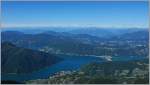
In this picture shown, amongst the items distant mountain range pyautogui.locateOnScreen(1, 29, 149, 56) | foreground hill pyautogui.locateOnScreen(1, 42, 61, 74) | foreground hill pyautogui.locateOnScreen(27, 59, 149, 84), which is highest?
distant mountain range pyautogui.locateOnScreen(1, 29, 149, 56)

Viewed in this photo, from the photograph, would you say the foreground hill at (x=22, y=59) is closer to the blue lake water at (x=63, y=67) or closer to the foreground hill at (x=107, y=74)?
the blue lake water at (x=63, y=67)

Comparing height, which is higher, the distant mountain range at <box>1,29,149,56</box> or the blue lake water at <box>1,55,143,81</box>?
the distant mountain range at <box>1,29,149,56</box>

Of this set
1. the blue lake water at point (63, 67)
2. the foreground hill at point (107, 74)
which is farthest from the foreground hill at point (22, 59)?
the foreground hill at point (107, 74)

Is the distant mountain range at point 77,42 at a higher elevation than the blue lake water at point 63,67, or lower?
higher

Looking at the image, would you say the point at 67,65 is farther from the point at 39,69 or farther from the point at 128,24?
the point at 128,24

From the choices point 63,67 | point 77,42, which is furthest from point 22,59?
point 77,42

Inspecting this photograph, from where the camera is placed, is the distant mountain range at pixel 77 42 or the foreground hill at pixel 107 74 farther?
the distant mountain range at pixel 77 42

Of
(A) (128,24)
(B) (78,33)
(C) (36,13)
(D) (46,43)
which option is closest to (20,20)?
(C) (36,13)

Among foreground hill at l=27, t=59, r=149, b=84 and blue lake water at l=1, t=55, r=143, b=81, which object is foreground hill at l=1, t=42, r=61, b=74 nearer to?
blue lake water at l=1, t=55, r=143, b=81

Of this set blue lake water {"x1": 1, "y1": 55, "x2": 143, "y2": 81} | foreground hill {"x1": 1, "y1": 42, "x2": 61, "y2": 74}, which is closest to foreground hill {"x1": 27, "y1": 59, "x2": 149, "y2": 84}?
blue lake water {"x1": 1, "y1": 55, "x2": 143, "y2": 81}
